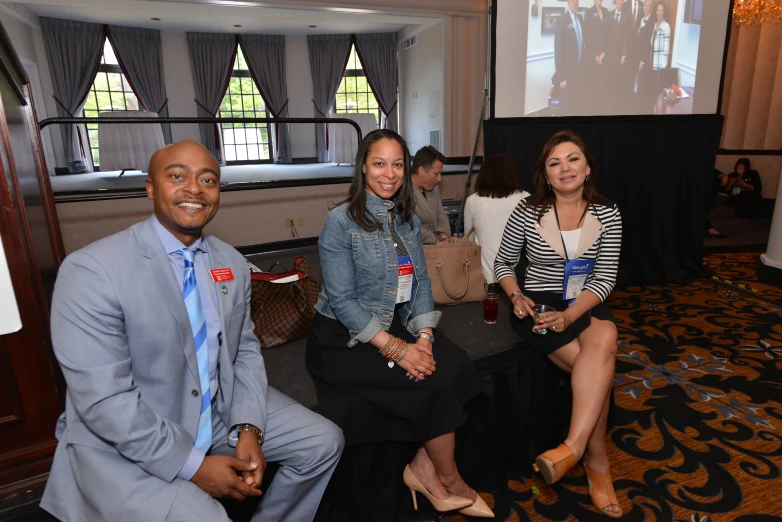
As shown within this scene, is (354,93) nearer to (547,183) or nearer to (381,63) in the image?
(381,63)

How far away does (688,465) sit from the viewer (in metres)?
1.98

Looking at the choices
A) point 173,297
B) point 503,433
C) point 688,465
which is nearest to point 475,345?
point 503,433

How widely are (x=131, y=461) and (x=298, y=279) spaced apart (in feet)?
3.33

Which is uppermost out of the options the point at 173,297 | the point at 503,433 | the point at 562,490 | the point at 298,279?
the point at 173,297

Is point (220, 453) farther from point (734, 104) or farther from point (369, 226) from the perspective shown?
point (734, 104)

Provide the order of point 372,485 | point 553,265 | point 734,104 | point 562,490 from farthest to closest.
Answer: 1. point 734,104
2. point 553,265
3. point 562,490
4. point 372,485

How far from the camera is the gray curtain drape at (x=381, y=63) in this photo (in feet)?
36.0

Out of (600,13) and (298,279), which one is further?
(600,13)

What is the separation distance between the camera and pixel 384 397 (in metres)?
1.53

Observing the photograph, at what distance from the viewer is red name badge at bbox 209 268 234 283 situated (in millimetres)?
1289

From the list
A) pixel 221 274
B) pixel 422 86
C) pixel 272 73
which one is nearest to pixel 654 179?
pixel 221 274

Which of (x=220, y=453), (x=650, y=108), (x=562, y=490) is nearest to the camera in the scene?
(x=220, y=453)

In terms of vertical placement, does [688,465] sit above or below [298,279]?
below

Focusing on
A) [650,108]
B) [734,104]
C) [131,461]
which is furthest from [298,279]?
[734,104]
